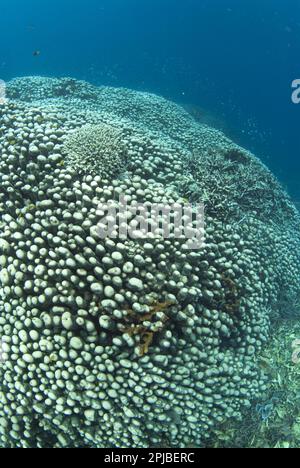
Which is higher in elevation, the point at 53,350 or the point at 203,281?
the point at 203,281

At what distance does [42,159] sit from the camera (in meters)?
5.30

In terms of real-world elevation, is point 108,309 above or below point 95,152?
below

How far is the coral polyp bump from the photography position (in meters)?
4.15

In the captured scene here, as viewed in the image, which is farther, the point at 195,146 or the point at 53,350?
the point at 195,146

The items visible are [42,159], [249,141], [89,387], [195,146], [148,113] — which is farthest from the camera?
[249,141]

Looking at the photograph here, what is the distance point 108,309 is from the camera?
4137 mm

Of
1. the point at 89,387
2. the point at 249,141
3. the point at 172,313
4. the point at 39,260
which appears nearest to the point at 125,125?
the point at 39,260

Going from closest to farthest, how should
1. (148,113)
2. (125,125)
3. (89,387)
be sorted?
1. (89,387)
2. (125,125)
3. (148,113)

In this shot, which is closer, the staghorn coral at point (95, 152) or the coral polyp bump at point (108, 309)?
the coral polyp bump at point (108, 309)

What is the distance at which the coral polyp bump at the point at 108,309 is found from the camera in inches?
163

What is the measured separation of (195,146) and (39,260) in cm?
593

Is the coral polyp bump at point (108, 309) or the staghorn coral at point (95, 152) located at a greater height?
the staghorn coral at point (95, 152)

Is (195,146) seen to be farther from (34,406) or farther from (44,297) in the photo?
(34,406)

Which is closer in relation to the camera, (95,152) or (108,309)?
(108,309)
